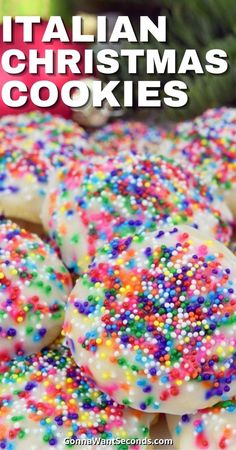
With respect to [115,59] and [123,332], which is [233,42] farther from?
[123,332]

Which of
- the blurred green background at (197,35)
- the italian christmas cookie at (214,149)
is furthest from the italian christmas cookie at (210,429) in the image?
the blurred green background at (197,35)

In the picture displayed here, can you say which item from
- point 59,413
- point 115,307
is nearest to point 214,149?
point 115,307

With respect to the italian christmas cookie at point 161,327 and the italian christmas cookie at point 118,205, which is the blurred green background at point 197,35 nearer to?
the italian christmas cookie at point 118,205

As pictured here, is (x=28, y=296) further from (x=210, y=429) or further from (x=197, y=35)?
(x=197, y=35)

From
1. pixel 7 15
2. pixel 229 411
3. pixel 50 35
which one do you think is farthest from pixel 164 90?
pixel 229 411

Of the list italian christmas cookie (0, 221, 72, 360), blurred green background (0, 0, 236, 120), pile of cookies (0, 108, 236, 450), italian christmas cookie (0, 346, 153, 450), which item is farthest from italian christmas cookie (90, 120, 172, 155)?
italian christmas cookie (0, 346, 153, 450)

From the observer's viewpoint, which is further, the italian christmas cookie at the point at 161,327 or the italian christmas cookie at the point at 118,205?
the italian christmas cookie at the point at 118,205
